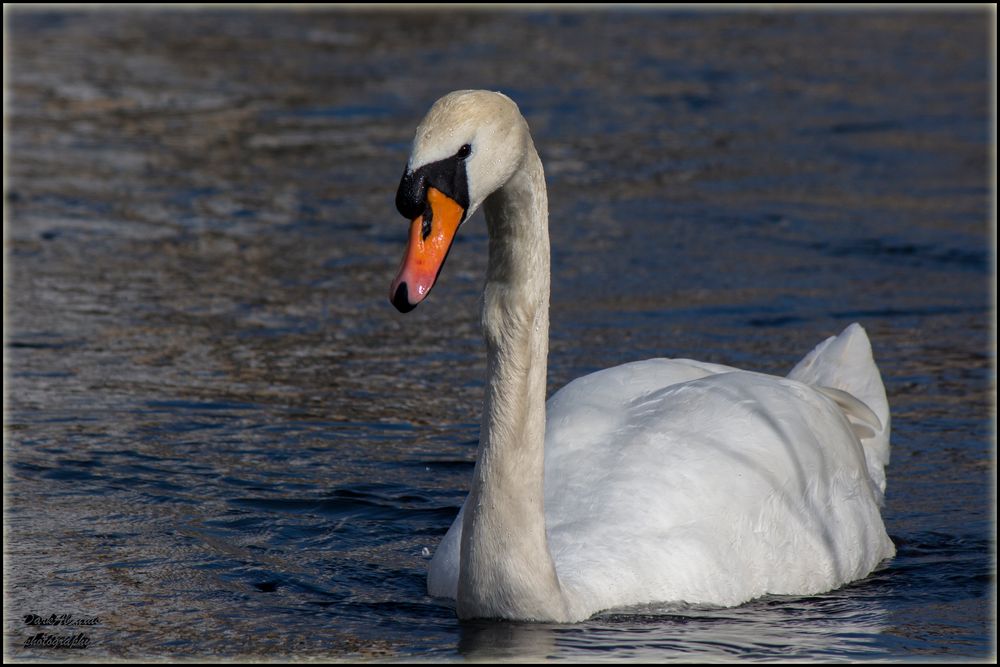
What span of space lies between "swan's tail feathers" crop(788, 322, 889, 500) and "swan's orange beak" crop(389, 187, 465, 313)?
3.33 meters

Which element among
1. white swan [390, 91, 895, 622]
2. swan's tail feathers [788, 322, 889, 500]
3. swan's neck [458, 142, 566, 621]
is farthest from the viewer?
swan's tail feathers [788, 322, 889, 500]

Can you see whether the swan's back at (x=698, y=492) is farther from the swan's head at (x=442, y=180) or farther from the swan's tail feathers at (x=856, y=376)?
the swan's head at (x=442, y=180)

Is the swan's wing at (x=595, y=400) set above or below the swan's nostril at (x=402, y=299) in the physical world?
below

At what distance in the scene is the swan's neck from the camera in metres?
5.52

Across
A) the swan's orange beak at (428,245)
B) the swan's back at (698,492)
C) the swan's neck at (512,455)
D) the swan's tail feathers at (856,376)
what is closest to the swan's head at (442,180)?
the swan's orange beak at (428,245)

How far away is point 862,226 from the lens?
12711 mm

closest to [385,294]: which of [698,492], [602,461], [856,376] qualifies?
[856,376]

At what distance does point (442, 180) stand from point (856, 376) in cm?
368

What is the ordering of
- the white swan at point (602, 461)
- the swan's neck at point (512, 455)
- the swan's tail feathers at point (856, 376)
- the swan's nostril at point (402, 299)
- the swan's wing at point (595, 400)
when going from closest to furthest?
1. the swan's nostril at point (402, 299)
2. the white swan at point (602, 461)
3. the swan's neck at point (512, 455)
4. the swan's wing at point (595, 400)
5. the swan's tail feathers at point (856, 376)

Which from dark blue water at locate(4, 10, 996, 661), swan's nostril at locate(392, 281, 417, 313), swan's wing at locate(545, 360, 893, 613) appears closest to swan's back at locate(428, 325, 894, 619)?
swan's wing at locate(545, 360, 893, 613)

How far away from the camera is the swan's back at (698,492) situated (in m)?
5.98

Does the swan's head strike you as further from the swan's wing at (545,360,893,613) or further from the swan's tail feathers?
the swan's tail feathers

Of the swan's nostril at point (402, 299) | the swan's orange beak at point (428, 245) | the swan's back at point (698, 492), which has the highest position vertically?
the swan's orange beak at point (428, 245)

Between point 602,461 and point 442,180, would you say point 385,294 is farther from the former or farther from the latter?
point 442,180
